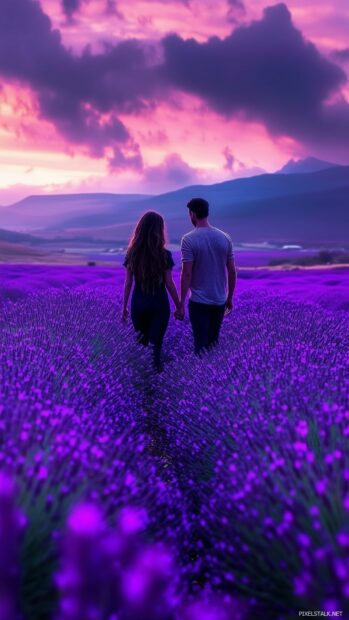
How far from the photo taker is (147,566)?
2.62 feet

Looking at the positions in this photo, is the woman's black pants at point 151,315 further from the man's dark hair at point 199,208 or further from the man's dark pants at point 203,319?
the man's dark hair at point 199,208

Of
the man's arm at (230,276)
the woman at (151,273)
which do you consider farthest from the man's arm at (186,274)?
the man's arm at (230,276)

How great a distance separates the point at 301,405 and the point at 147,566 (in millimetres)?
2096

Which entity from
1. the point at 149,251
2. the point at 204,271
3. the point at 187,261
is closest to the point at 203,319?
the point at 204,271

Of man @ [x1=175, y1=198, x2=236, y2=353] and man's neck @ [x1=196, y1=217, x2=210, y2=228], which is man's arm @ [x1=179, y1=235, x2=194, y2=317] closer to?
man @ [x1=175, y1=198, x2=236, y2=353]

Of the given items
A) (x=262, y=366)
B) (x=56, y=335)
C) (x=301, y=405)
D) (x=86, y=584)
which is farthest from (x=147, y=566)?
(x=56, y=335)

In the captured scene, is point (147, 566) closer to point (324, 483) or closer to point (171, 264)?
point (324, 483)

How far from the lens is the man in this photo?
5227 mm

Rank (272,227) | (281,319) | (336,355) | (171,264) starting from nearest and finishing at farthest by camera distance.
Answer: (336,355), (171,264), (281,319), (272,227)

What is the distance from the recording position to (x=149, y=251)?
17.6 ft

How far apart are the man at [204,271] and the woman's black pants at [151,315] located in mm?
170

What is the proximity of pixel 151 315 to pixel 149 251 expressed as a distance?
603 millimetres

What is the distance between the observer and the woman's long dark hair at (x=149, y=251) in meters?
5.35

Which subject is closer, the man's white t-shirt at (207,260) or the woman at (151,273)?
the man's white t-shirt at (207,260)
